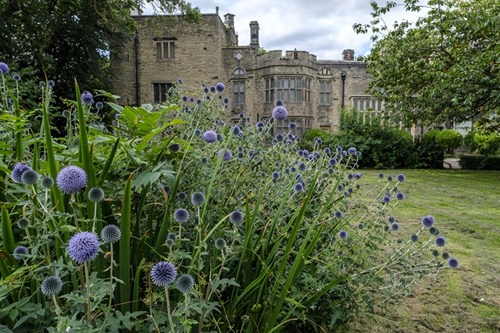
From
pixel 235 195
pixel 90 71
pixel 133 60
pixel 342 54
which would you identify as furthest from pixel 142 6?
Result: pixel 342 54

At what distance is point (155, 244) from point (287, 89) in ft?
77.6

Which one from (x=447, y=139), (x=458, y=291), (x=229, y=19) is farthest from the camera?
(x=229, y=19)

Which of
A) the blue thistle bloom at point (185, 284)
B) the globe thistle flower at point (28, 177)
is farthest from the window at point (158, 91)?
the blue thistle bloom at point (185, 284)

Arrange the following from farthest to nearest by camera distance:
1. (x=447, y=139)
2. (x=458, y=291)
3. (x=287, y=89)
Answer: (x=287, y=89) < (x=447, y=139) < (x=458, y=291)

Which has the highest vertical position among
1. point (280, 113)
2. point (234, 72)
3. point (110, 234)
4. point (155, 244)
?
point (234, 72)

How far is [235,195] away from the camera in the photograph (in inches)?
85.4

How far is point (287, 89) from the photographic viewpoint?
2430cm

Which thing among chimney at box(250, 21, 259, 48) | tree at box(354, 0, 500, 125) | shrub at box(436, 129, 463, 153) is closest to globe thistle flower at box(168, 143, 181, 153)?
tree at box(354, 0, 500, 125)

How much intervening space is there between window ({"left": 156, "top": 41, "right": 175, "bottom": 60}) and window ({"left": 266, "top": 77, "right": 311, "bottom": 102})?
6.88m

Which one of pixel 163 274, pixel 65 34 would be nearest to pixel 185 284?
pixel 163 274

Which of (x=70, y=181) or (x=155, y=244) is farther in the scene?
(x=155, y=244)

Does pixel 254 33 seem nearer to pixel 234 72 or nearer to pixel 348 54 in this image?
pixel 234 72

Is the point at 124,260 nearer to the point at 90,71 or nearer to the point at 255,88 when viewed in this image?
the point at 90,71

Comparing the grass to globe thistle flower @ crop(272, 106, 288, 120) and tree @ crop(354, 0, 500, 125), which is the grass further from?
tree @ crop(354, 0, 500, 125)
